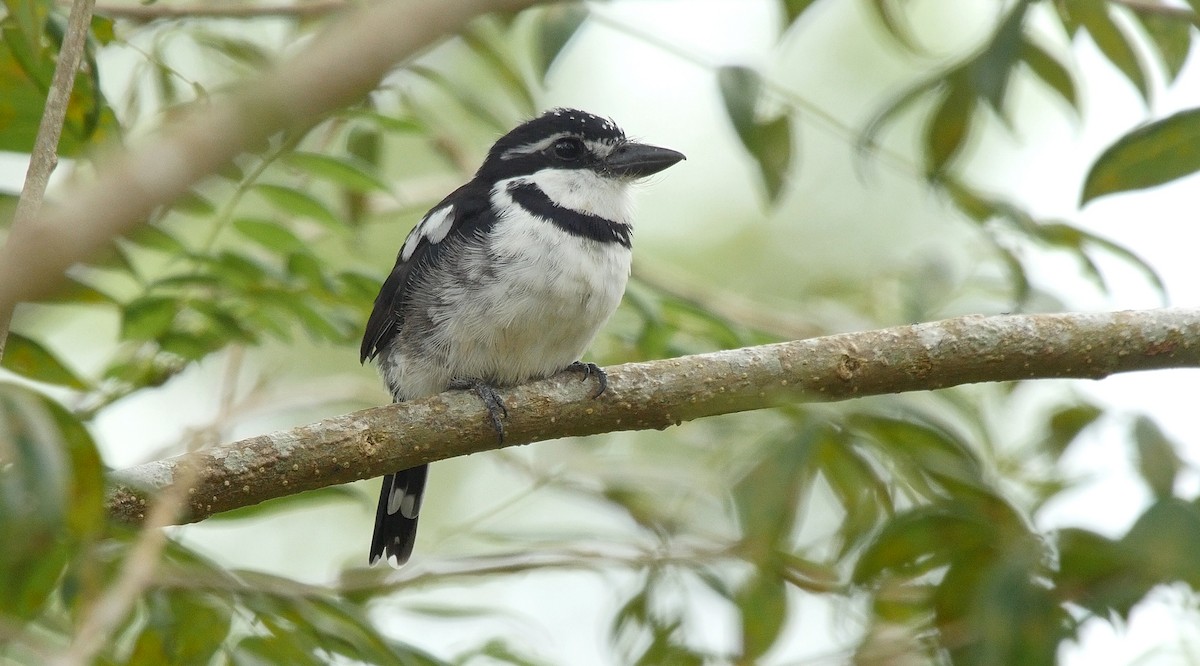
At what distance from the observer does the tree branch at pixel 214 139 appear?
2.45 ft

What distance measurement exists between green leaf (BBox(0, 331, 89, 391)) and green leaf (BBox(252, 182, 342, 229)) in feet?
2.49

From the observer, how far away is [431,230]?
376 cm

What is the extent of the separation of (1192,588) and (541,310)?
1736 millimetres

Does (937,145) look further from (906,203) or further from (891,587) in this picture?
(906,203)

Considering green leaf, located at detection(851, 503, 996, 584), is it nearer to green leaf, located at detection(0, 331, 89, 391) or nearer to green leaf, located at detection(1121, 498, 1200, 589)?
green leaf, located at detection(1121, 498, 1200, 589)

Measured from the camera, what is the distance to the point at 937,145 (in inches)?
123

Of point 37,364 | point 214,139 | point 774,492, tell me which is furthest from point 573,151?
point 214,139

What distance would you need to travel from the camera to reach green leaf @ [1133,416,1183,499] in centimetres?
276

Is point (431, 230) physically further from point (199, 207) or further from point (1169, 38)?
point (1169, 38)

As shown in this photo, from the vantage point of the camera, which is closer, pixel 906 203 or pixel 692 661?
pixel 692 661

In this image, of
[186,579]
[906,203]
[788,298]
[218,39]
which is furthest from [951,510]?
[906,203]

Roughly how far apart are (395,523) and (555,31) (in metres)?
1.65

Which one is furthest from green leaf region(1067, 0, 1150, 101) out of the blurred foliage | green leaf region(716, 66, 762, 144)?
green leaf region(716, 66, 762, 144)

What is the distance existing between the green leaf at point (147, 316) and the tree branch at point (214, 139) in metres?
2.26
